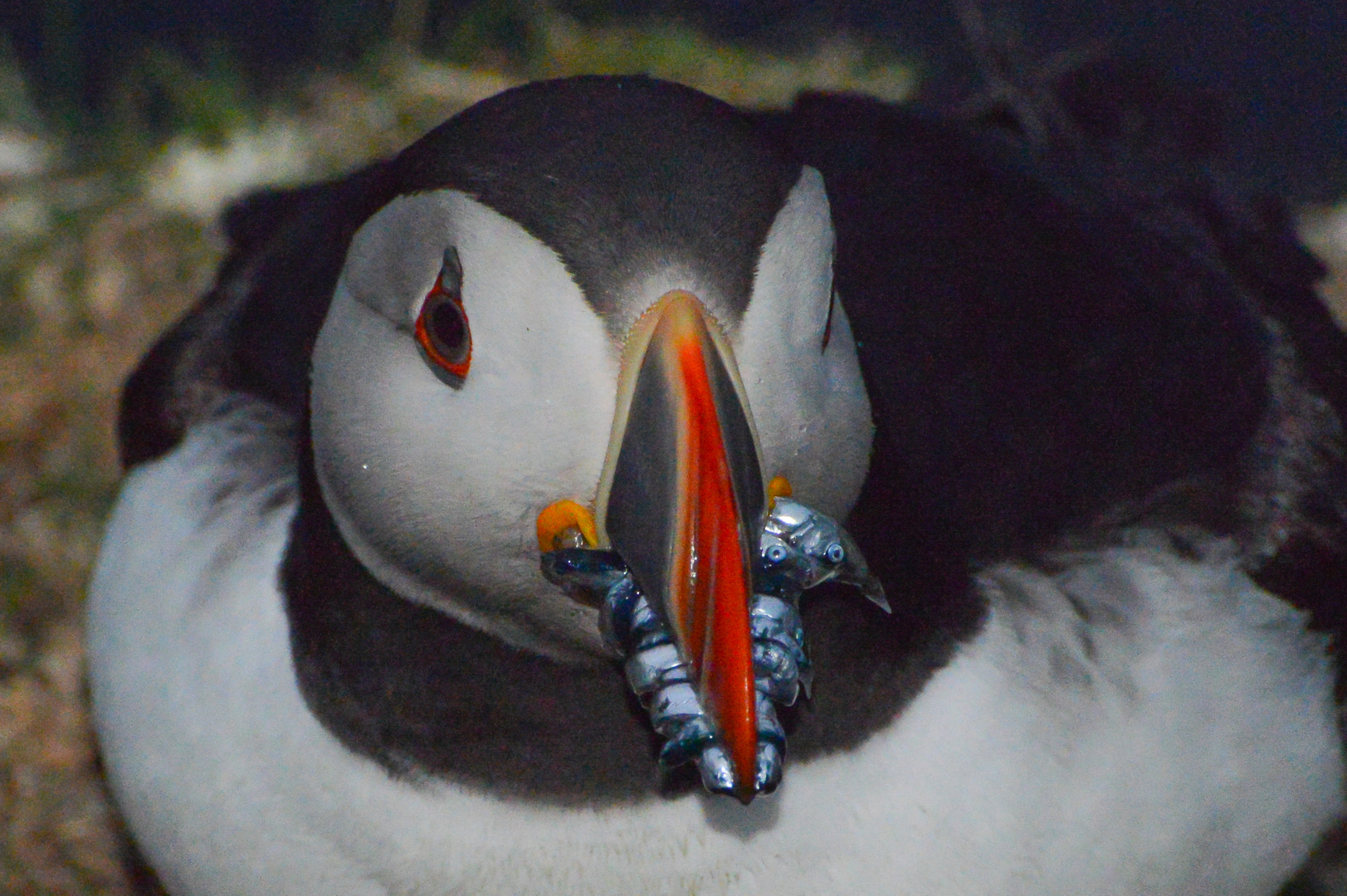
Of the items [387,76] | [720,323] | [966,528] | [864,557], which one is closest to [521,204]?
[720,323]

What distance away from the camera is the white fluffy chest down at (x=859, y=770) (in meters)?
2.58

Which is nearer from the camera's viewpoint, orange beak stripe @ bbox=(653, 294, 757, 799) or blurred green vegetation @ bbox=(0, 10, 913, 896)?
orange beak stripe @ bbox=(653, 294, 757, 799)

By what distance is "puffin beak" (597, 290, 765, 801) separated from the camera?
6.70 ft

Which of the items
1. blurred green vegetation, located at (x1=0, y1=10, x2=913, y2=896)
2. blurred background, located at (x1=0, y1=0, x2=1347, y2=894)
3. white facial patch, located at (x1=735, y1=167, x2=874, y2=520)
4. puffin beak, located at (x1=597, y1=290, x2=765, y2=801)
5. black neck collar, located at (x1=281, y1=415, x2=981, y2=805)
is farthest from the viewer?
blurred background, located at (x1=0, y1=0, x2=1347, y2=894)

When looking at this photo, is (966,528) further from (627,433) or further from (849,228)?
(627,433)

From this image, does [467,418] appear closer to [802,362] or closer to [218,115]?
[802,362]

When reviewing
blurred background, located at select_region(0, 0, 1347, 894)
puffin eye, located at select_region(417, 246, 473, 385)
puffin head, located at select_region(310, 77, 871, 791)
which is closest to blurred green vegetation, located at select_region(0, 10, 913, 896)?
blurred background, located at select_region(0, 0, 1347, 894)

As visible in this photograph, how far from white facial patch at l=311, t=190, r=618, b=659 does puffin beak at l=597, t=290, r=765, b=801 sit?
6 centimetres

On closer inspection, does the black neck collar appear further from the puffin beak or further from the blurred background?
the blurred background

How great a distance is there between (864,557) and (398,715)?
685mm

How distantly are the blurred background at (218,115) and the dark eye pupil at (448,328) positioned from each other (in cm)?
226

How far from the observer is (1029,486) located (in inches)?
115

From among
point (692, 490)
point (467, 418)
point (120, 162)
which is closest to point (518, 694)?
point (467, 418)

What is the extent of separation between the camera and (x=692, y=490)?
204cm
